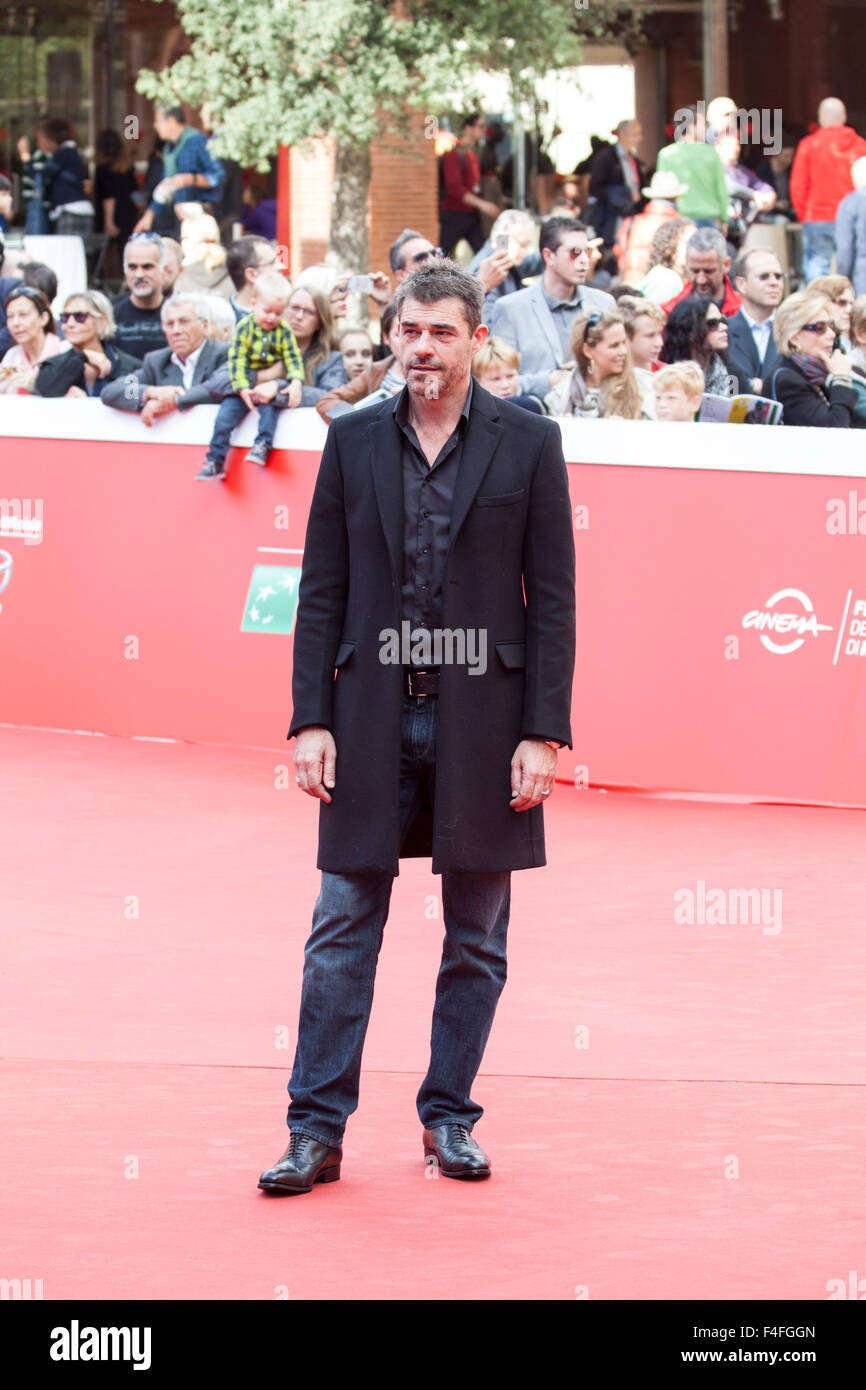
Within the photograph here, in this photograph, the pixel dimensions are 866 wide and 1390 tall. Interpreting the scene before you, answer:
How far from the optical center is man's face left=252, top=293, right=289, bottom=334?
1054 centimetres

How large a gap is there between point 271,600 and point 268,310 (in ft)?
4.49

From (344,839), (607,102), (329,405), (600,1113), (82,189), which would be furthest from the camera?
(607,102)

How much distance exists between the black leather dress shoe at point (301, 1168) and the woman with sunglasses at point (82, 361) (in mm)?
7154

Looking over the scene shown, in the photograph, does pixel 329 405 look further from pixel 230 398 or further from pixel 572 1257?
pixel 572 1257

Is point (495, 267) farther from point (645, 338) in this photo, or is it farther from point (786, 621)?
point (786, 621)

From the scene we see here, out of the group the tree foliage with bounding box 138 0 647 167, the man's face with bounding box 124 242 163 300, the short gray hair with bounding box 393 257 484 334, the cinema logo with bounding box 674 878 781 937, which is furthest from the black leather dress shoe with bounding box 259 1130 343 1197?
the tree foliage with bounding box 138 0 647 167

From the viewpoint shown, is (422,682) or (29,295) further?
(29,295)

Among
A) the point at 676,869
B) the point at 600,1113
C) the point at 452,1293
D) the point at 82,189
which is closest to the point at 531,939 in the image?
the point at 676,869

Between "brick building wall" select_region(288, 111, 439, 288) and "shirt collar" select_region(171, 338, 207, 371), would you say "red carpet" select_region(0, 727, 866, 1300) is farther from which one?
"brick building wall" select_region(288, 111, 439, 288)

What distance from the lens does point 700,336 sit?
10750 millimetres

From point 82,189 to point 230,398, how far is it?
433 inches

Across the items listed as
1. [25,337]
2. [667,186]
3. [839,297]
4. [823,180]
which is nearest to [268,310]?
[25,337]

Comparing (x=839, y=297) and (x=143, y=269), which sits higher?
(x=143, y=269)

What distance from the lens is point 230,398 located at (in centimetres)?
1068
